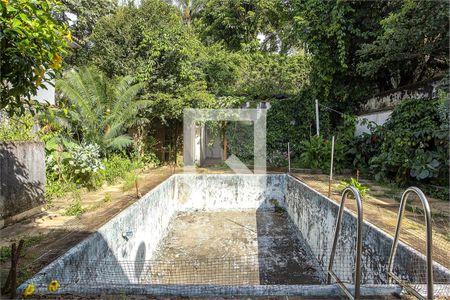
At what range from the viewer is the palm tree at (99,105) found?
812cm

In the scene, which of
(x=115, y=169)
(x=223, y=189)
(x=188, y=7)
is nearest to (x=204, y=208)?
(x=223, y=189)

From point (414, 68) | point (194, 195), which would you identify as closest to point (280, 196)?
point (194, 195)

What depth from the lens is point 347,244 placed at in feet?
13.9

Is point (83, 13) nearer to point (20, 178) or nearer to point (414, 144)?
point (20, 178)

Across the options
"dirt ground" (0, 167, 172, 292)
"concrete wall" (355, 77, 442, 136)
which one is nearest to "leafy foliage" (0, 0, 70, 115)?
"dirt ground" (0, 167, 172, 292)

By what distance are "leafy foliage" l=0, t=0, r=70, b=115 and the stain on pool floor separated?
7.94 feet

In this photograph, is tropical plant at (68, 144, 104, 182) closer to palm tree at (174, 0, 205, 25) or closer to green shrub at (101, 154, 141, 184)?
green shrub at (101, 154, 141, 184)

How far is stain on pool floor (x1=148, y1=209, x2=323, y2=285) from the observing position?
4508 millimetres

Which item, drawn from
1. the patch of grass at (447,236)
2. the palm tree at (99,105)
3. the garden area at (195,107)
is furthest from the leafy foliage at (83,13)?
the patch of grass at (447,236)

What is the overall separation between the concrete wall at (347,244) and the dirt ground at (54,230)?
3603mm

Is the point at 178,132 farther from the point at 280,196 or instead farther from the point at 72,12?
the point at 72,12

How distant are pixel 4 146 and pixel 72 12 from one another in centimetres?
1417

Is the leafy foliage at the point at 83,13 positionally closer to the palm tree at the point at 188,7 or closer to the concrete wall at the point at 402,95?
the palm tree at the point at 188,7

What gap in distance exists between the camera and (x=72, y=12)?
15320mm
